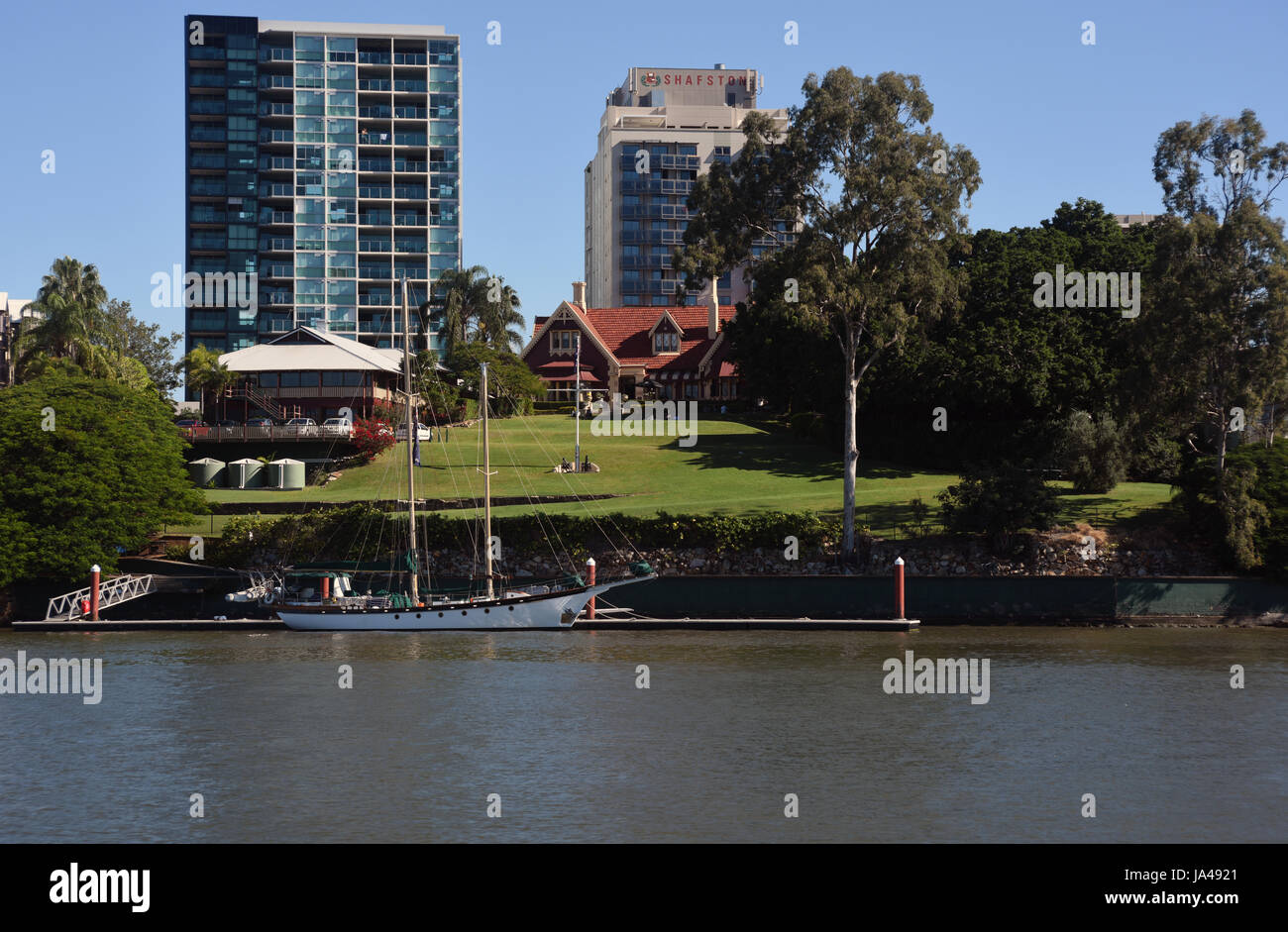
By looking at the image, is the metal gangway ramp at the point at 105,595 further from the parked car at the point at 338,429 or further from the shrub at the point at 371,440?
the parked car at the point at 338,429

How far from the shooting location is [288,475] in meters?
80.8

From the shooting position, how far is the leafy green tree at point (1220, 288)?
189 feet

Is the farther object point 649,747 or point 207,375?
point 207,375

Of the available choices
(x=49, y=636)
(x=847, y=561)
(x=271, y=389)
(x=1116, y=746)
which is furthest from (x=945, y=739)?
(x=271, y=389)

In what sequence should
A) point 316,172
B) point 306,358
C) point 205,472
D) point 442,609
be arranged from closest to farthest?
point 442,609, point 205,472, point 306,358, point 316,172

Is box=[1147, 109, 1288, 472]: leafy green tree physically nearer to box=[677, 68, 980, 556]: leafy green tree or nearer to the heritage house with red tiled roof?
box=[677, 68, 980, 556]: leafy green tree

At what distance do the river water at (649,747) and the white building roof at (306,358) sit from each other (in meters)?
45.9

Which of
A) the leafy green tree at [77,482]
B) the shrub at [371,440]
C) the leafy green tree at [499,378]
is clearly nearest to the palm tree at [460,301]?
the leafy green tree at [499,378]

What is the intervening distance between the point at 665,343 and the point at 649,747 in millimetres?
100562

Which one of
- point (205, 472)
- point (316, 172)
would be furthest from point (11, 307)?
point (205, 472)

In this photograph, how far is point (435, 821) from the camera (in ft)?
88.4

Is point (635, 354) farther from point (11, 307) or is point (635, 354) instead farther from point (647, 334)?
point (11, 307)

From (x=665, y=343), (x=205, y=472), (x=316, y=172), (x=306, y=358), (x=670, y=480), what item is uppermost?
(x=316, y=172)
